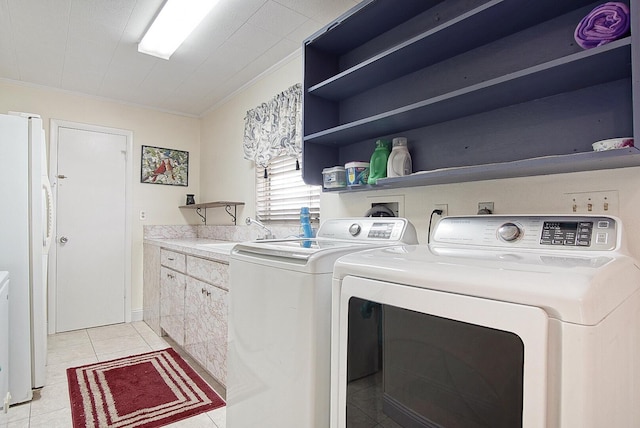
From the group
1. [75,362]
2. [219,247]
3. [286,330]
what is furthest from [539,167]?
[75,362]

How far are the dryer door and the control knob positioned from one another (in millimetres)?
545

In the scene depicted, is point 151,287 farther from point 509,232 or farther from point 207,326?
point 509,232

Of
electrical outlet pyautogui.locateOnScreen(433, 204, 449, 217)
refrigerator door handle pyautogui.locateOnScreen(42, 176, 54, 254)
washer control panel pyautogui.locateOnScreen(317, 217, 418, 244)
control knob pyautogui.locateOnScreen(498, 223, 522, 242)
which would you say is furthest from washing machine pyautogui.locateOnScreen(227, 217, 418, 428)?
refrigerator door handle pyautogui.locateOnScreen(42, 176, 54, 254)

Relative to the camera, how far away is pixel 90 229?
374cm

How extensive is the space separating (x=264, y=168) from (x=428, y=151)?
178 centimetres

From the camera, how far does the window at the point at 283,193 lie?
104 inches

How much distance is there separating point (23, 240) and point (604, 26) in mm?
3073

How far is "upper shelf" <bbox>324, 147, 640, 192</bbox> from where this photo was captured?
3.25 feet

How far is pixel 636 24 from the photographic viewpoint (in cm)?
93

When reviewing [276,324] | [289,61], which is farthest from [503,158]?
[289,61]

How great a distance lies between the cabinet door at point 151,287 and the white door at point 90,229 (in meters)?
0.22

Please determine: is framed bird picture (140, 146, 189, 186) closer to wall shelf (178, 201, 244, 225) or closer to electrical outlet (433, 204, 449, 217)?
wall shelf (178, 201, 244, 225)

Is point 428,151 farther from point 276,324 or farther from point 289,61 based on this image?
point 289,61

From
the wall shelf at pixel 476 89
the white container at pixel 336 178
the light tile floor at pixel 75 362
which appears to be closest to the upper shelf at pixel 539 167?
the wall shelf at pixel 476 89
